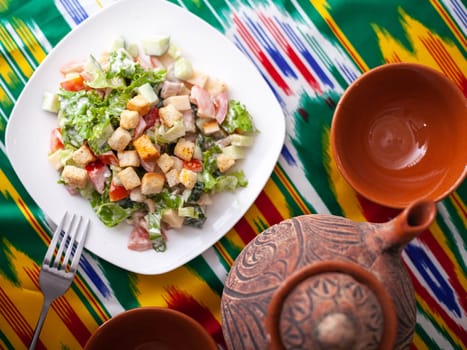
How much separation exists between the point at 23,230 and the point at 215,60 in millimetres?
616

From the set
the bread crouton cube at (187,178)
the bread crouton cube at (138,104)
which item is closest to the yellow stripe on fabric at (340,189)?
the bread crouton cube at (187,178)

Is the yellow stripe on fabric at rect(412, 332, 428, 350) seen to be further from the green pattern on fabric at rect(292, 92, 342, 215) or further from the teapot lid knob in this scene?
the teapot lid knob

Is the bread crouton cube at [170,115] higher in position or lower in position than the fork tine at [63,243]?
higher

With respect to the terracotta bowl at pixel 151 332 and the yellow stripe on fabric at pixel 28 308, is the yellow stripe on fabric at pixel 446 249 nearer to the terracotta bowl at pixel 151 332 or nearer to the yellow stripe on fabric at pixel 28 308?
the terracotta bowl at pixel 151 332

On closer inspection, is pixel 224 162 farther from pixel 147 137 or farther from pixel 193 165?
pixel 147 137

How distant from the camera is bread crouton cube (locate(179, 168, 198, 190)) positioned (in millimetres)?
1361

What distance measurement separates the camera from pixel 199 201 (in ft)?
4.63

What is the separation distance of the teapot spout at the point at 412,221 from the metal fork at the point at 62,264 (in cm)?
75

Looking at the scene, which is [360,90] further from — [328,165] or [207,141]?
[207,141]

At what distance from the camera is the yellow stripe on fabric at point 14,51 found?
1.46 meters

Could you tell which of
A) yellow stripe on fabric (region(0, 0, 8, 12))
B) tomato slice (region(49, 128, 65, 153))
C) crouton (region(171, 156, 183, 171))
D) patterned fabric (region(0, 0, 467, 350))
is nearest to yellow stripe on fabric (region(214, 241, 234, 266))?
patterned fabric (region(0, 0, 467, 350))

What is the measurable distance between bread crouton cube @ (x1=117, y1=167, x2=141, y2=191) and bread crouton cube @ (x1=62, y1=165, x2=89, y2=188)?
0.08 m

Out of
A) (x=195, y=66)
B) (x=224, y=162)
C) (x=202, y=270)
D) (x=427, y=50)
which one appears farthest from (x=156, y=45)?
(x=427, y=50)

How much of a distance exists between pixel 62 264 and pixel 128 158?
30 centimetres
